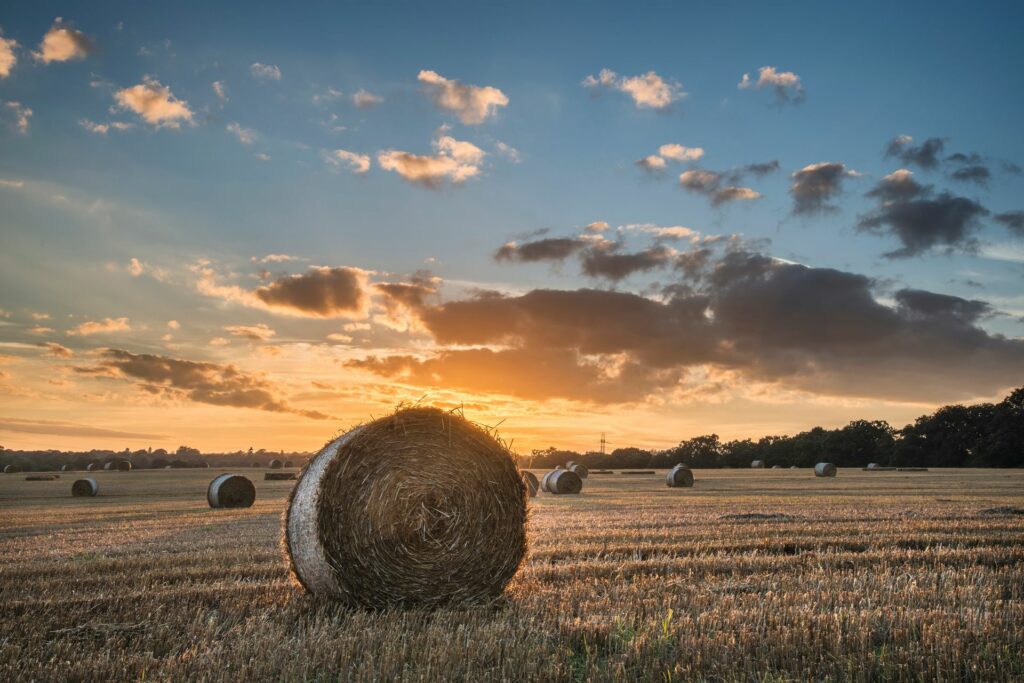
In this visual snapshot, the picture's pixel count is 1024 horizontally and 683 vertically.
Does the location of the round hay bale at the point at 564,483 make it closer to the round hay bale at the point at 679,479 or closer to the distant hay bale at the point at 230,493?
the round hay bale at the point at 679,479

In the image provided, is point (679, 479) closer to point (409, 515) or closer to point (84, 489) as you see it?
point (84, 489)

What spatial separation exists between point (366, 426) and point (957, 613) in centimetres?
572

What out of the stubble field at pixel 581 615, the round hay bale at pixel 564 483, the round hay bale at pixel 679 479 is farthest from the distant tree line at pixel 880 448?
the stubble field at pixel 581 615

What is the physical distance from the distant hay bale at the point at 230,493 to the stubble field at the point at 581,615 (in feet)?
33.0

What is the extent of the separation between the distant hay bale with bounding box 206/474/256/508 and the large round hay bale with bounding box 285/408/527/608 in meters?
15.8

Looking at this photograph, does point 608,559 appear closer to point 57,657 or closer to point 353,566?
point 353,566

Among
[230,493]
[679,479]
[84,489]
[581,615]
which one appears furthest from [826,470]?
[581,615]

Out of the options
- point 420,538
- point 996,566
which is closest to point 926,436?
point 996,566

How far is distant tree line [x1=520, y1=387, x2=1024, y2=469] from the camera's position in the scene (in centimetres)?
7044

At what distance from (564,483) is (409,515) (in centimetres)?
2092

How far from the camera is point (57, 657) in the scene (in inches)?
214

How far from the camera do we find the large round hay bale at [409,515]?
7773 mm

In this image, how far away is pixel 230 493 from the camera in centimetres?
2312

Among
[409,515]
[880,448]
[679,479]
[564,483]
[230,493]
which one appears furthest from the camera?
[880,448]
